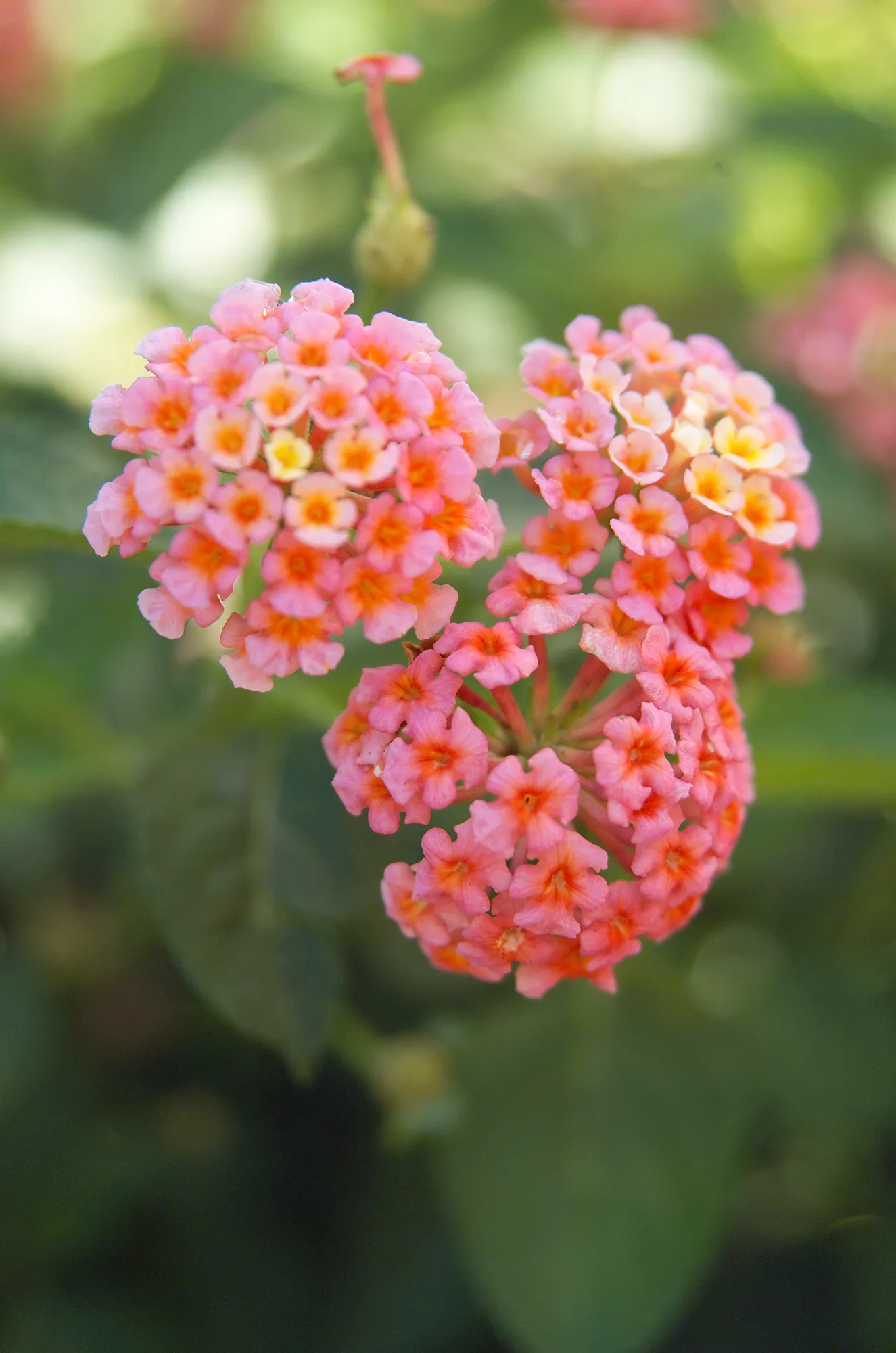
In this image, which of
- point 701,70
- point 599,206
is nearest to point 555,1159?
point 599,206

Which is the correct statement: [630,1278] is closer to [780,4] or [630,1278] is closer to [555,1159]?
[555,1159]

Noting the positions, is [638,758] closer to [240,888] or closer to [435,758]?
[435,758]

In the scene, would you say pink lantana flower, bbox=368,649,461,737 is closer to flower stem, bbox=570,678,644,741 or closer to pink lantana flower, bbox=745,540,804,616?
flower stem, bbox=570,678,644,741

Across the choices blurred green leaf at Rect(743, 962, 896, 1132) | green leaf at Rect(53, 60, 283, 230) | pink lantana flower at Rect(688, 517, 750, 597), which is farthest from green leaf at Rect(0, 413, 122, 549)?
blurred green leaf at Rect(743, 962, 896, 1132)

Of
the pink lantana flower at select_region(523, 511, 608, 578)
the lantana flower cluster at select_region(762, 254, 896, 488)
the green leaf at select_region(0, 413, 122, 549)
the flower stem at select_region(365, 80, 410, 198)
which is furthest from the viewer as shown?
the lantana flower cluster at select_region(762, 254, 896, 488)

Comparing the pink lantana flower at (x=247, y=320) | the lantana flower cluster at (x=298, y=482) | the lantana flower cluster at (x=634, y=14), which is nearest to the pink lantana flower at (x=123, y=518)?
the lantana flower cluster at (x=298, y=482)

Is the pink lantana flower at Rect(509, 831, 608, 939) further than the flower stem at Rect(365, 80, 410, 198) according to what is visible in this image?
No

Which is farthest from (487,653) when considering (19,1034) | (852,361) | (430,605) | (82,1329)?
(852,361)
